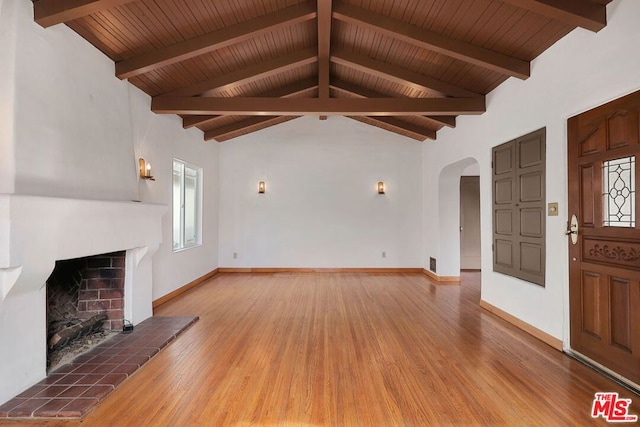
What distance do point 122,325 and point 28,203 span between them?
70.6 inches

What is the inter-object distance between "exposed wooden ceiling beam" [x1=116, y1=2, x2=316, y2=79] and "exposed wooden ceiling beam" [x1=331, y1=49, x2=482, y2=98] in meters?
0.88

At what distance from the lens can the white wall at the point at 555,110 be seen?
235 centimetres

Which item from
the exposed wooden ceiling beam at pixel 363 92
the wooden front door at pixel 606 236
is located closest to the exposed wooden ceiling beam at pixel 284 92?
the exposed wooden ceiling beam at pixel 363 92

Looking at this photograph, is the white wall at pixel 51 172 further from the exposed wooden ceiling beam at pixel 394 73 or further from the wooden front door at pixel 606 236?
the wooden front door at pixel 606 236

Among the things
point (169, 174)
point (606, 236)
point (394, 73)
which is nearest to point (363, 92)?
point (394, 73)

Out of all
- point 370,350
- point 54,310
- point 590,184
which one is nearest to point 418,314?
point 370,350

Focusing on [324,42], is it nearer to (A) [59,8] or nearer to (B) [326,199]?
(A) [59,8]

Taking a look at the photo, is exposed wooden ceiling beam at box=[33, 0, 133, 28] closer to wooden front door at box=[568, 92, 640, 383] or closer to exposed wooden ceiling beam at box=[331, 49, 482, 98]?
exposed wooden ceiling beam at box=[331, 49, 482, 98]

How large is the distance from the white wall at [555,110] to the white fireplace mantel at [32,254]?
4124 millimetres

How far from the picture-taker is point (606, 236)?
2.48 meters
